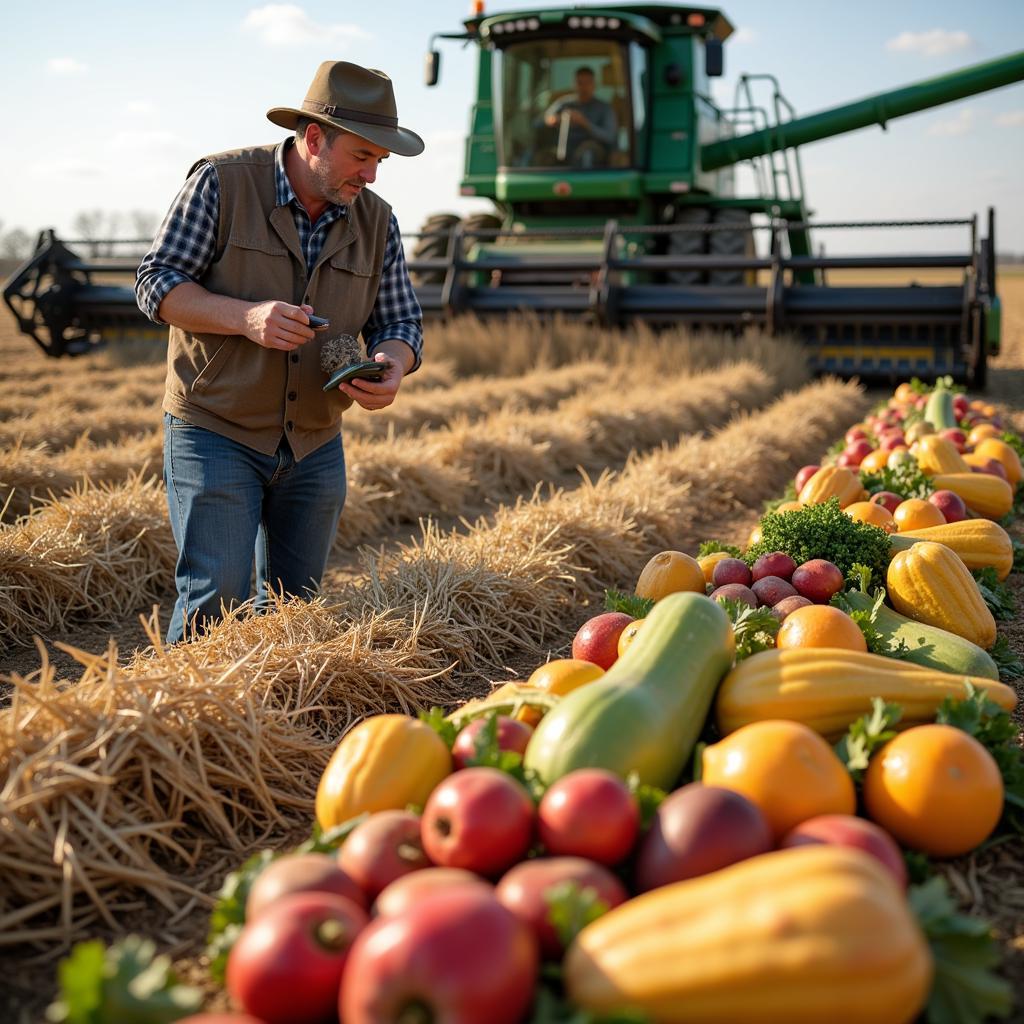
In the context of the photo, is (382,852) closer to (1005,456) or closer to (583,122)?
(1005,456)

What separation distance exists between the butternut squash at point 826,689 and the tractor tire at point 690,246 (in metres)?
12.0

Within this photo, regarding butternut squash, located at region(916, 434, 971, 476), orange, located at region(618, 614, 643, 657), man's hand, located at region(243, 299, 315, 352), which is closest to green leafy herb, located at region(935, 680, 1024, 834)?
orange, located at region(618, 614, 643, 657)

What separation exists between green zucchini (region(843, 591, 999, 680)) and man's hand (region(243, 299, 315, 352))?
215 cm

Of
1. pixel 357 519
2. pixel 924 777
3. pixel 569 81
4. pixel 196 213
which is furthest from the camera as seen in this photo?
pixel 569 81

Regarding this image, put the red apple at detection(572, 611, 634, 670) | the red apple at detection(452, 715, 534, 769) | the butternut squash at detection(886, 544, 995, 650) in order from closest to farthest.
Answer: the red apple at detection(452, 715, 534, 769), the red apple at detection(572, 611, 634, 670), the butternut squash at detection(886, 544, 995, 650)

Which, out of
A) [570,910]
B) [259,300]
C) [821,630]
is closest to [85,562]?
[259,300]

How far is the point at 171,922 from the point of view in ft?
7.75

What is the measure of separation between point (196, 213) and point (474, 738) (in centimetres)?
221

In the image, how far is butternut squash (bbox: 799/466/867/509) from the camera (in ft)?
17.1

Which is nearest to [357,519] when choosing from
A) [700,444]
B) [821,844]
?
[700,444]

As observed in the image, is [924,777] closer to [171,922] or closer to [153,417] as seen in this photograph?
[171,922]

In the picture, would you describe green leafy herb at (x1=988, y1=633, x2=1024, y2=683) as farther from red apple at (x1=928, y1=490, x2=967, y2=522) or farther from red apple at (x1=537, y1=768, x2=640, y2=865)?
red apple at (x1=537, y1=768, x2=640, y2=865)

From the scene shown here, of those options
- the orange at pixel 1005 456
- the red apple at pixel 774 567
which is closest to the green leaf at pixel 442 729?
the red apple at pixel 774 567

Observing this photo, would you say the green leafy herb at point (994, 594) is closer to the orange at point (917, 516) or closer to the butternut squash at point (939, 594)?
the orange at point (917, 516)
